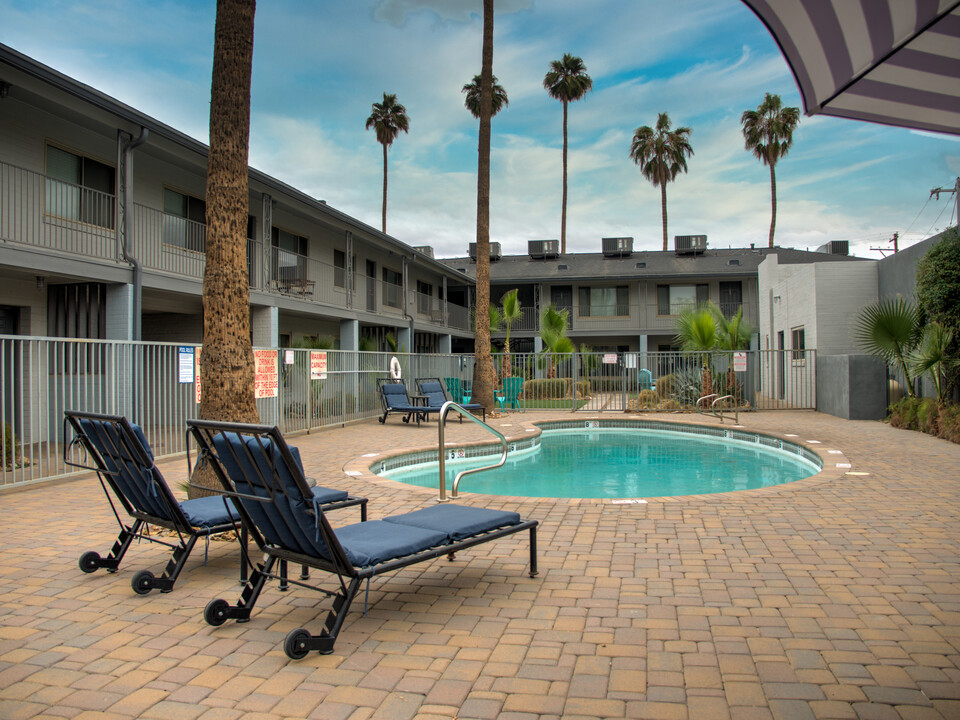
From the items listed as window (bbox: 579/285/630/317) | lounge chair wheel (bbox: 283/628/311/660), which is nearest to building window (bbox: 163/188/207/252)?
lounge chair wheel (bbox: 283/628/311/660)

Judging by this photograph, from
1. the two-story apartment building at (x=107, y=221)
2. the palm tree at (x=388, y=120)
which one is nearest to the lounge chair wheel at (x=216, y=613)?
the two-story apartment building at (x=107, y=221)

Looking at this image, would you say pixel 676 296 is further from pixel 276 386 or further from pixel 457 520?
pixel 457 520

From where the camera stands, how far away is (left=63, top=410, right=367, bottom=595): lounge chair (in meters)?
3.90

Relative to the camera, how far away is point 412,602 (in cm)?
380

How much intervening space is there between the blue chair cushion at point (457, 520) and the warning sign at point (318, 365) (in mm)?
9408

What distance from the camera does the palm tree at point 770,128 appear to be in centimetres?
3931

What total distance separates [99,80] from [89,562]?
608 inches

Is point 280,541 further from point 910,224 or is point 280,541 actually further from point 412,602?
point 910,224

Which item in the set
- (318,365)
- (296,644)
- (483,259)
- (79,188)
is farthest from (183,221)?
(296,644)

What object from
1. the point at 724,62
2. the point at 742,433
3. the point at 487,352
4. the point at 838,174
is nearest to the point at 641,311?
the point at 838,174

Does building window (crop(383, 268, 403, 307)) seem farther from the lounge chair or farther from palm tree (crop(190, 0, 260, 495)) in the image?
the lounge chair

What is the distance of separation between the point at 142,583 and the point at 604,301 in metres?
30.4

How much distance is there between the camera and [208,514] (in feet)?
13.5

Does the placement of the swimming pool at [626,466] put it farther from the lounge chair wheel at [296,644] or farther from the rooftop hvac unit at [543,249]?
the rooftop hvac unit at [543,249]
